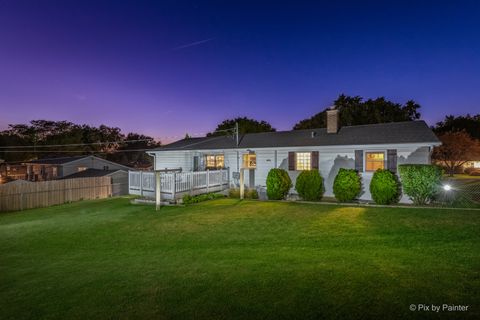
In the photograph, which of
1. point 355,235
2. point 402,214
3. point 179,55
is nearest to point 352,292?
point 355,235

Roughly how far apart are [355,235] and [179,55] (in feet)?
57.7

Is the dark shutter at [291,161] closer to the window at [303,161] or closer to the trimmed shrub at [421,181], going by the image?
the window at [303,161]

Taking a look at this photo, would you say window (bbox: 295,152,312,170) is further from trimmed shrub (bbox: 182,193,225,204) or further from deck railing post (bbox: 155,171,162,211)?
deck railing post (bbox: 155,171,162,211)

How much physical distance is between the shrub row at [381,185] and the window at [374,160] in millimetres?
926

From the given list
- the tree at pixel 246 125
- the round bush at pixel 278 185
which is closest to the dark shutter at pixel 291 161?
the round bush at pixel 278 185

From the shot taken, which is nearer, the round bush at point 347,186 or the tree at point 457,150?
the round bush at point 347,186

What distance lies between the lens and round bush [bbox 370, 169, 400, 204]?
35.9 ft

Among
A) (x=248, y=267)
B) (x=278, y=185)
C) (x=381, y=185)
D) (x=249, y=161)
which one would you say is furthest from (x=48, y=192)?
(x=381, y=185)

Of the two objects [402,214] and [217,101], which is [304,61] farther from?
[402,214]

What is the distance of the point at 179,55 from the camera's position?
19391 millimetres

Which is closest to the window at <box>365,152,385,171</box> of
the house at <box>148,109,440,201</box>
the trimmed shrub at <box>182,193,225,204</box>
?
the house at <box>148,109,440,201</box>

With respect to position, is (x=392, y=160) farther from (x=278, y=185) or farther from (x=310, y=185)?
(x=278, y=185)

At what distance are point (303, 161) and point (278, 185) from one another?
2.41 m

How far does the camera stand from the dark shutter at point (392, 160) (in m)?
12.1
